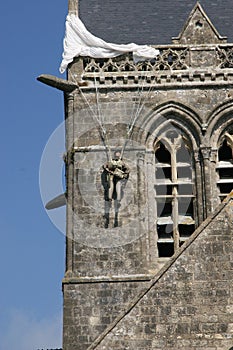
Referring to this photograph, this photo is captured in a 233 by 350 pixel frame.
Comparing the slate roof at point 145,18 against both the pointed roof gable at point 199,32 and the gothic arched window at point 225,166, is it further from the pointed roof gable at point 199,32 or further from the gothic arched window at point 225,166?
the gothic arched window at point 225,166

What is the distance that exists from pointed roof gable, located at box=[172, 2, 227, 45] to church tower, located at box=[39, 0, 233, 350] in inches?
0.8

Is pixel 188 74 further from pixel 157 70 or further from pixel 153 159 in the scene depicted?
pixel 153 159

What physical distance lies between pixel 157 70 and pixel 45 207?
3620 millimetres

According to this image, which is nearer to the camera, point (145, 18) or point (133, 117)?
point (133, 117)

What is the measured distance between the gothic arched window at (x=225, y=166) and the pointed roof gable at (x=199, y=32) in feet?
7.46

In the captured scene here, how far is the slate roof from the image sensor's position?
23.0 metres

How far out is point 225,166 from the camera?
20594 mm

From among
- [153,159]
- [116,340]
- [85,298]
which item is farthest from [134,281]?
[116,340]

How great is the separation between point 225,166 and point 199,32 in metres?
3.20

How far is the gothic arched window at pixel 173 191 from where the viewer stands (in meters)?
19.9

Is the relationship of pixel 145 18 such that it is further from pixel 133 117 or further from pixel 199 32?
pixel 133 117

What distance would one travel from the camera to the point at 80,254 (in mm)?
19172

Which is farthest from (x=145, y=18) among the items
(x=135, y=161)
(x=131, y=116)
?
(x=135, y=161)

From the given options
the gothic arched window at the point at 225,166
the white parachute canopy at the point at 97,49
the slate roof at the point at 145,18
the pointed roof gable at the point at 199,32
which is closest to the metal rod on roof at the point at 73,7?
the slate roof at the point at 145,18
